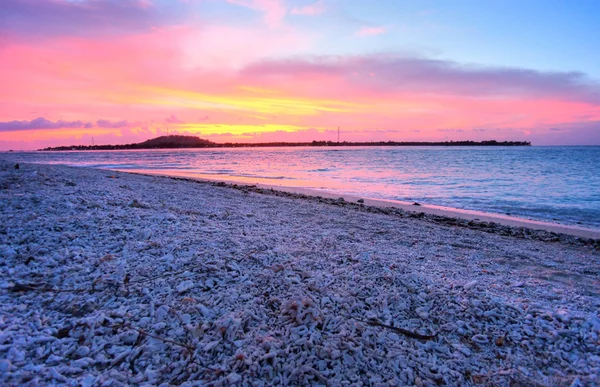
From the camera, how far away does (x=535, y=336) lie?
3.11 m

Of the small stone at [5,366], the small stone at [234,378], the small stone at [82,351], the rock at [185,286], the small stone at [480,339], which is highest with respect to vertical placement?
the rock at [185,286]

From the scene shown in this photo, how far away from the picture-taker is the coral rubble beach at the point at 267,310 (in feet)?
8.35

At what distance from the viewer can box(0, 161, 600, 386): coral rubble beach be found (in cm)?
254

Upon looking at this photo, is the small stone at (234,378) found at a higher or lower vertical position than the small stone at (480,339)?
higher

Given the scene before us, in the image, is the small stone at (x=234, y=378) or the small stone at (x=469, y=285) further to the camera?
the small stone at (x=469, y=285)

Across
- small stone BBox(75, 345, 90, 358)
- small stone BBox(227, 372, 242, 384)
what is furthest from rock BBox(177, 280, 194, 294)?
small stone BBox(227, 372, 242, 384)

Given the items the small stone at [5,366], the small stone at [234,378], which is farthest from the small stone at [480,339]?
the small stone at [5,366]

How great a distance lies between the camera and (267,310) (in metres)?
3.30

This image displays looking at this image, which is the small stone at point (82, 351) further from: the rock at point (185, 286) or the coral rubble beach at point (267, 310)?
the rock at point (185, 286)

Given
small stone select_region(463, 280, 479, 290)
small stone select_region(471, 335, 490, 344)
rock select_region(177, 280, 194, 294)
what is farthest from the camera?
small stone select_region(463, 280, 479, 290)

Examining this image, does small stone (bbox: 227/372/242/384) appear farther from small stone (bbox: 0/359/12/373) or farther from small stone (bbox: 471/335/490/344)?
small stone (bbox: 471/335/490/344)

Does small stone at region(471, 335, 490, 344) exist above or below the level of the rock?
below

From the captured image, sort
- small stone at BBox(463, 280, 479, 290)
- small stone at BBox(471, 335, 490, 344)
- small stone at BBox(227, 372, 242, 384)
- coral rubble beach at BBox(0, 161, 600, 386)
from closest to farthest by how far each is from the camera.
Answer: small stone at BBox(227, 372, 242, 384), coral rubble beach at BBox(0, 161, 600, 386), small stone at BBox(471, 335, 490, 344), small stone at BBox(463, 280, 479, 290)

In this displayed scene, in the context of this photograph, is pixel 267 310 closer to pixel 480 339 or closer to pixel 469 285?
pixel 480 339
